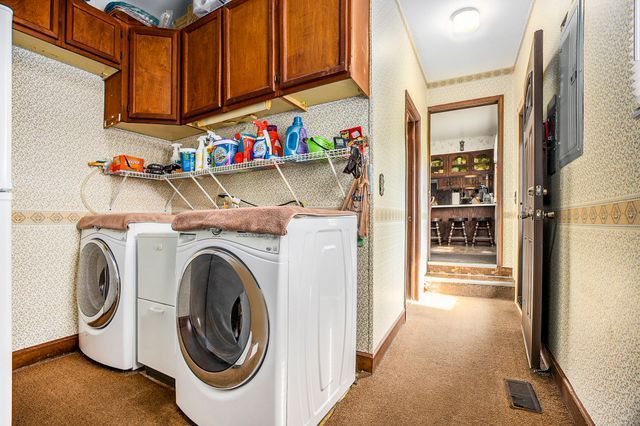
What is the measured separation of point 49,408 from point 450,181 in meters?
8.92

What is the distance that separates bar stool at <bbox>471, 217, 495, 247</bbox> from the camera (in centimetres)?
778

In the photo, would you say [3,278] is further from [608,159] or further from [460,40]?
[460,40]

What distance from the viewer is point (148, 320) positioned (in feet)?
5.32

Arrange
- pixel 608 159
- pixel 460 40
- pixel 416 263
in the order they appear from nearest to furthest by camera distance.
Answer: pixel 608 159
pixel 460 40
pixel 416 263

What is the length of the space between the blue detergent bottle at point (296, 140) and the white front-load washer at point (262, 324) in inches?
24.5

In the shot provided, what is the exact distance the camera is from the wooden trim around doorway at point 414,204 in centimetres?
317

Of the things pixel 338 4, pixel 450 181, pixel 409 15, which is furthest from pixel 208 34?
pixel 450 181

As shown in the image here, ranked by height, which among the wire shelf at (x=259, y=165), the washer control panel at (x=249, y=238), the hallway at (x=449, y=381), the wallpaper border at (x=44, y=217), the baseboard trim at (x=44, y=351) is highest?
the wire shelf at (x=259, y=165)

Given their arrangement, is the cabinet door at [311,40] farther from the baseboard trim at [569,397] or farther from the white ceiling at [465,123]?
the white ceiling at [465,123]

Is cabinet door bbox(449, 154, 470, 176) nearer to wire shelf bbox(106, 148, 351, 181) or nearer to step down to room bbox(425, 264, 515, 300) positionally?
step down to room bbox(425, 264, 515, 300)

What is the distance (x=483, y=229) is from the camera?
7.94 metres

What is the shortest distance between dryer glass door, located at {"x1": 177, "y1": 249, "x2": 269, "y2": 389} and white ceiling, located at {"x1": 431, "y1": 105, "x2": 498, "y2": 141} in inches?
199

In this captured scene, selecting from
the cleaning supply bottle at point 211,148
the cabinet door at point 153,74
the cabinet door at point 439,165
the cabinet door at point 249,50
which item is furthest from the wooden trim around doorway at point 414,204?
the cabinet door at point 439,165

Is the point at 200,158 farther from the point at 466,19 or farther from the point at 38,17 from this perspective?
the point at 466,19
